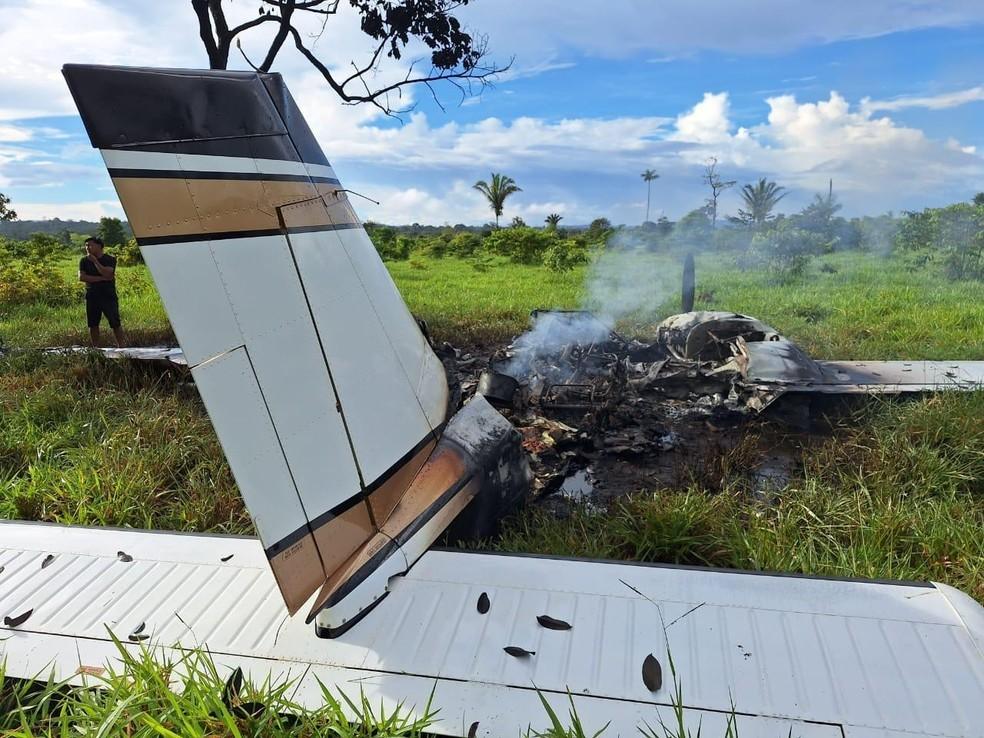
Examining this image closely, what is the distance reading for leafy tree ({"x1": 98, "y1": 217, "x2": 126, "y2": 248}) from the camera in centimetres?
2956

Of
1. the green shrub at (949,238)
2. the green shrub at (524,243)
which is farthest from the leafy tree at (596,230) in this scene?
the green shrub at (949,238)

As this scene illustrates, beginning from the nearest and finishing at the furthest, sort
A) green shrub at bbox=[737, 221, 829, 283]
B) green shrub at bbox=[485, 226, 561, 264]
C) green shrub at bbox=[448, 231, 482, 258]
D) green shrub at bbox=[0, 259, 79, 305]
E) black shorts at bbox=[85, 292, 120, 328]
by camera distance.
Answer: black shorts at bbox=[85, 292, 120, 328]
green shrub at bbox=[0, 259, 79, 305]
green shrub at bbox=[737, 221, 829, 283]
green shrub at bbox=[485, 226, 561, 264]
green shrub at bbox=[448, 231, 482, 258]

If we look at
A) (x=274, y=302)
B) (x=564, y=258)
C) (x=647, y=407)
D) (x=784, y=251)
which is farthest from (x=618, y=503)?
(x=564, y=258)

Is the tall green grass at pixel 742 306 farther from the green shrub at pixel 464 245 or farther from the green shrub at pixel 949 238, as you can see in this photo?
the green shrub at pixel 464 245

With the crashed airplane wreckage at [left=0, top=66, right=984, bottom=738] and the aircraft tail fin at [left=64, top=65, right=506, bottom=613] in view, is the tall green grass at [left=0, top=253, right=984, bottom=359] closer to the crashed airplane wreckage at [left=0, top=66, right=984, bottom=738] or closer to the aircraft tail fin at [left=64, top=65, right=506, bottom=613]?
the crashed airplane wreckage at [left=0, top=66, right=984, bottom=738]

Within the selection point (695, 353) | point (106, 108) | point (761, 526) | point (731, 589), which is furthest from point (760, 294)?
point (106, 108)

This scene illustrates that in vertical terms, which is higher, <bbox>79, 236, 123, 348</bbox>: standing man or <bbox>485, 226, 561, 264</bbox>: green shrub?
<bbox>79, 236, 123, 348</bbox>: standing man

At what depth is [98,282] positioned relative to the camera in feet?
30.4

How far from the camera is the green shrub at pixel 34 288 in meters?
14.8

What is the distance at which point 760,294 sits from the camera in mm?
14914

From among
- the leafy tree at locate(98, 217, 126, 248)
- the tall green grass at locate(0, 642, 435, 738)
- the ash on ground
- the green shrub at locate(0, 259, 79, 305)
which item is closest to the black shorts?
the ash on ground

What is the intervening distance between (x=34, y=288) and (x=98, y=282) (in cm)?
815

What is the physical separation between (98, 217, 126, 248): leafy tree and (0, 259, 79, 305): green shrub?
14550 millimetres

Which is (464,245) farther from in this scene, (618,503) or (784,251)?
(618,503)
